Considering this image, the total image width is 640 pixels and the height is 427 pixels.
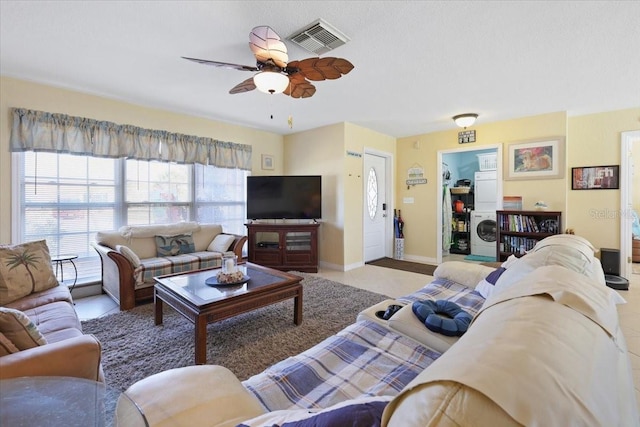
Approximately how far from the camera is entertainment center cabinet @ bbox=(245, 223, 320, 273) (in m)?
4.61

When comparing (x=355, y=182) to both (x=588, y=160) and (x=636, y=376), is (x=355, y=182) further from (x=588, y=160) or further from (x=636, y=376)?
(x=636, y=376)

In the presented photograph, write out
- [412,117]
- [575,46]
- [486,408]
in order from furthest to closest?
[412,117] < [575,46] < [486,408]

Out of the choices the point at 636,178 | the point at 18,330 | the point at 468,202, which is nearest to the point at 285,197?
the point at 18,330

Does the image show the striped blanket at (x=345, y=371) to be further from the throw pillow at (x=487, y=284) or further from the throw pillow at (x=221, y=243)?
the throw pillow at (x=221, y=243)

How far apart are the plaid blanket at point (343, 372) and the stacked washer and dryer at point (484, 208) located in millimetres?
5302

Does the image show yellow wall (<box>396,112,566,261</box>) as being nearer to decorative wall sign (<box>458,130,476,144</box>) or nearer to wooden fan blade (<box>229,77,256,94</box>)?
decorative wall sign (<box>458,130,476,144</box>)

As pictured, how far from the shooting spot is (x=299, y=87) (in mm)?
2469

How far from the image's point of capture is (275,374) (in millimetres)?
1177

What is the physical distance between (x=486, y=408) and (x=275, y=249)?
4.37 m

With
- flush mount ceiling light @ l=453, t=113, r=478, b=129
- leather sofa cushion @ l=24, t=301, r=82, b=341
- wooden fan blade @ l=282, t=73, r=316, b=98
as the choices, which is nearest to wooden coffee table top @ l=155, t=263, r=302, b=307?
leather sofa cushion @ l=24, t=301, r=82, b=341

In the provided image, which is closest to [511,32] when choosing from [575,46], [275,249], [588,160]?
[575,46]

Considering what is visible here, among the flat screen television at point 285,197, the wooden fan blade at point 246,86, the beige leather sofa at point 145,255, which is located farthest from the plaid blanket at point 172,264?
the wooden fan blade at point 246,86

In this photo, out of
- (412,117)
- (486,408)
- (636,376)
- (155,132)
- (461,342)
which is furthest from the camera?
(412,117)

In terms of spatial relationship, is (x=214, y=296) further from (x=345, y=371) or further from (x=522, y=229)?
(x=522, y=229)
